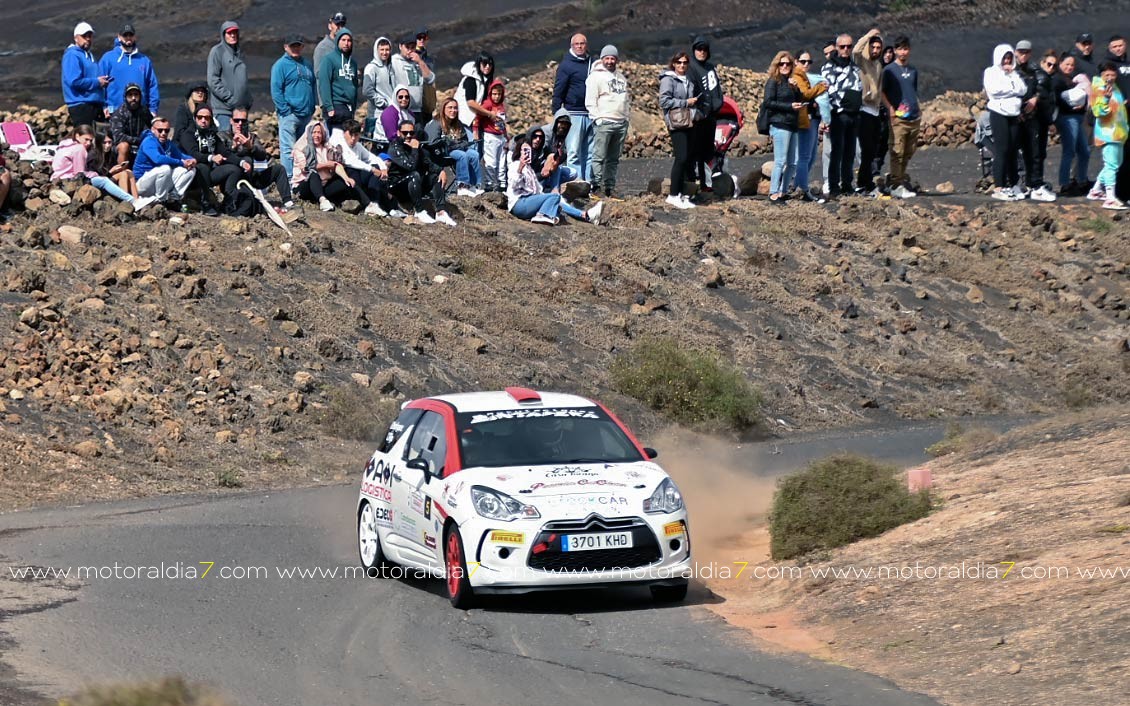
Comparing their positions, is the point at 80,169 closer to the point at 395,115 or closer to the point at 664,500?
the point at 395,115

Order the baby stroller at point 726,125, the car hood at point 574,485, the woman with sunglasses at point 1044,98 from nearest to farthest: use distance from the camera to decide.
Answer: the car hood at point 574,485 < the baby stroller at point 726,125 < the woman with sunglasses at point 1044,98

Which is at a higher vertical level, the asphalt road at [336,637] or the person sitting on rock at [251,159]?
the person sitting on rock at [251,159]

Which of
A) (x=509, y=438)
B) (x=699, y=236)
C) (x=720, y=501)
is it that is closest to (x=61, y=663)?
(x=509, y=438)

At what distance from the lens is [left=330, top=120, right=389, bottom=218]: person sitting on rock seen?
25.9m

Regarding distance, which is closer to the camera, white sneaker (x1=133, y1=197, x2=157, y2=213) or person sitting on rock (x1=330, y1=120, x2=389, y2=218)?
white sneaker (x1=133, y1=197, x2=157, y2=213)

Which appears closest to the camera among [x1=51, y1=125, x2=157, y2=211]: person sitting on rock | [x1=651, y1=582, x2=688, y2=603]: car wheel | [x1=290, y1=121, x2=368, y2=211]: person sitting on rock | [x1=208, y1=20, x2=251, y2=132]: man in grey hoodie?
[x1=651, y1=582, x2=688, y2=603]: car wheel

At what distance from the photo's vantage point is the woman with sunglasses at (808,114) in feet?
94.2

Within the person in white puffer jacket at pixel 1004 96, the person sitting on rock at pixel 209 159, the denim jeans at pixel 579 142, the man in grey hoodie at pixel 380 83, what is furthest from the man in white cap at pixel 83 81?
the person in white puffer jacket at pixel 1004 96

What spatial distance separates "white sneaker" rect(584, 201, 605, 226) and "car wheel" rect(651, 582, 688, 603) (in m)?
17.3

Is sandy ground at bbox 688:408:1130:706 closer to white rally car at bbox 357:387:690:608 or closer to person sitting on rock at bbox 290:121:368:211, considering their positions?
white rally car at bbox 357:387:690:608

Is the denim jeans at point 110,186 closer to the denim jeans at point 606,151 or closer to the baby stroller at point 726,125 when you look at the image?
the denim jeans at point 606,151

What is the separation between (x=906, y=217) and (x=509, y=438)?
70.9 ft

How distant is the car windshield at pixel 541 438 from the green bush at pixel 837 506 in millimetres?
1652

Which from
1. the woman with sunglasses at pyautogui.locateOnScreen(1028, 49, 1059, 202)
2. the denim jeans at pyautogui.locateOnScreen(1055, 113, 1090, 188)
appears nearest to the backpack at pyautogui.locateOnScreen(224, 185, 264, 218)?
the woman with sunglasses at pyautogui.locateOnScreen(1028, 49, 1059, 202)
